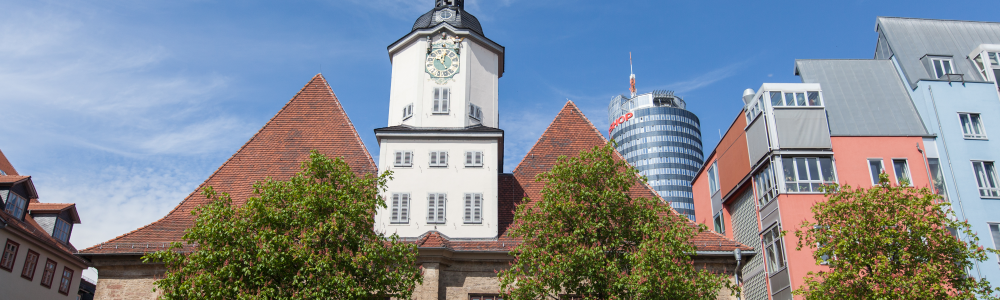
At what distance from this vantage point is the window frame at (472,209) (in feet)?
80.9

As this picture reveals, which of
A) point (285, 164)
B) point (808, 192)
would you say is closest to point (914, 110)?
point (808, 192)

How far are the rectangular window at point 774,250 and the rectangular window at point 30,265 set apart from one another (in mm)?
31931

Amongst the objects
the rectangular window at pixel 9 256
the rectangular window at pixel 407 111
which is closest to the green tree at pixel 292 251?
the rectangular window at pixel 407 111

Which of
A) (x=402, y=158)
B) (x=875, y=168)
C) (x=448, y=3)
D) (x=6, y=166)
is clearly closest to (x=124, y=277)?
(x=402, y=158)

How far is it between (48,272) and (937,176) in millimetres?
39109

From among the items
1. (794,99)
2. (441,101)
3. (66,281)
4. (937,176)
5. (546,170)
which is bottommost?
(66,281)

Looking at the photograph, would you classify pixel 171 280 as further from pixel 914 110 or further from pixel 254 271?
pixel 914 110

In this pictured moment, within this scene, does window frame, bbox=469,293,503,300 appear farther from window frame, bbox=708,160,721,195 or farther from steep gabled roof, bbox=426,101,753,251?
window frame, bbox=708,160,721,195

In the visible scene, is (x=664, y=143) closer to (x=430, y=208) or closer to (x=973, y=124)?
(x=973, y=124)

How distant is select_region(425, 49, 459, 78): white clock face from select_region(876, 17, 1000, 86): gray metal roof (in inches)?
716

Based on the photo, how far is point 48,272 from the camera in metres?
34.3

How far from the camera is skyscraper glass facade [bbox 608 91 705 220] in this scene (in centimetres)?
13975

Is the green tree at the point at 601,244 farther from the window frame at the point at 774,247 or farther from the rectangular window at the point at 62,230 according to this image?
the rectangular window at the point at 62,230

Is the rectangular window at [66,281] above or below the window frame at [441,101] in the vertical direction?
below
